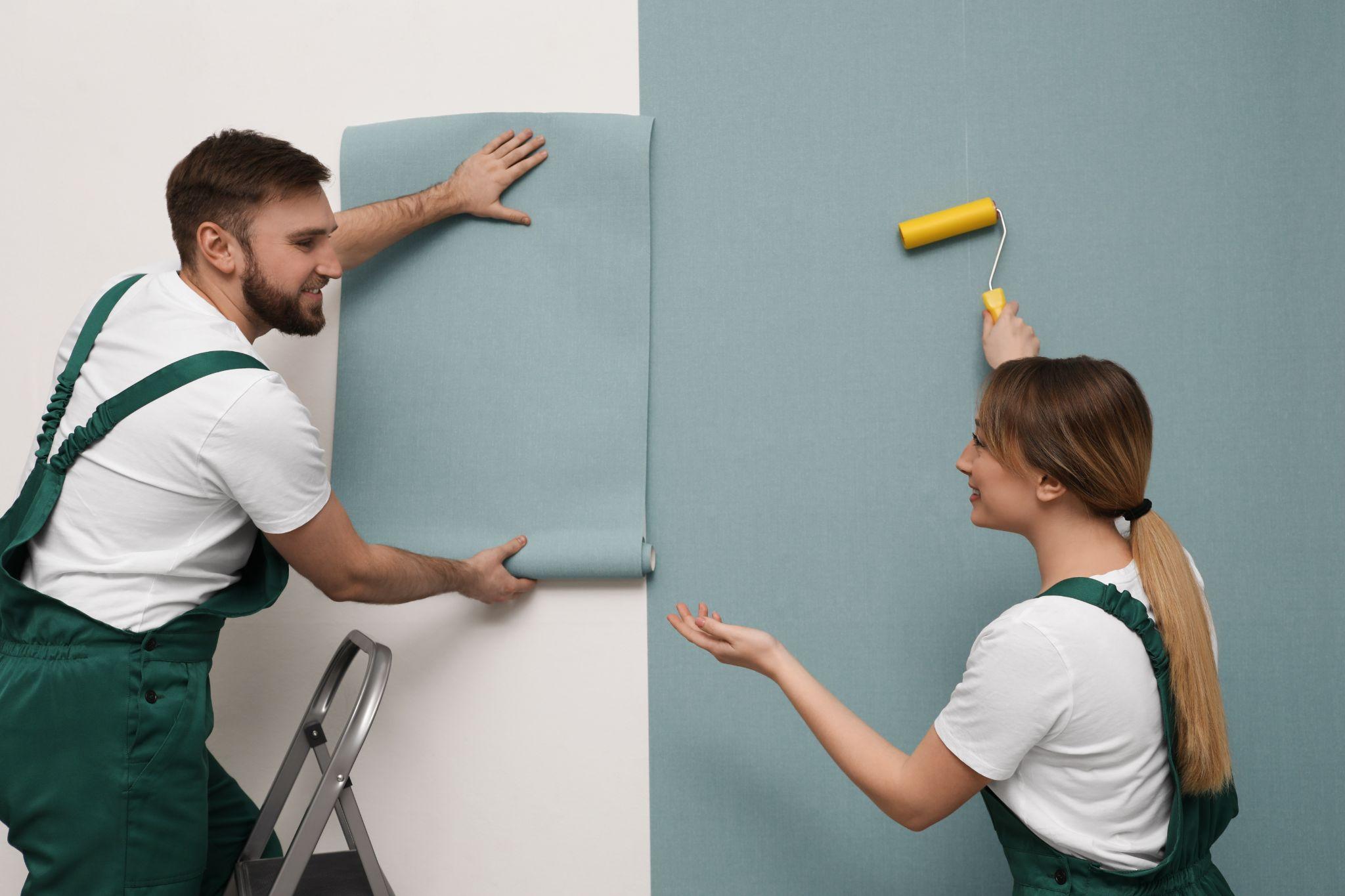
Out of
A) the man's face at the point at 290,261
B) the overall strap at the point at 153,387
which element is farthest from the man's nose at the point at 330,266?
the overall strap at the point at 153,387

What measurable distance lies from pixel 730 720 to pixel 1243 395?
0.98 m

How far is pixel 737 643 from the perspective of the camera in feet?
3.80

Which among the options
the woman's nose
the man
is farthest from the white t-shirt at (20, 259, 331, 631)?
the woman's nose

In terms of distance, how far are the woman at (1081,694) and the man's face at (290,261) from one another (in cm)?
88

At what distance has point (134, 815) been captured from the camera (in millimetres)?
1199

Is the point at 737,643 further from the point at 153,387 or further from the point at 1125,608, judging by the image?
the point at 153,387

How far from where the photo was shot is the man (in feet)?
3.90

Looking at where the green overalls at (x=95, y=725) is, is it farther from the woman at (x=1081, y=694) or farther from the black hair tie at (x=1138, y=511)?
the black hair tie at (x=1138, y=511)

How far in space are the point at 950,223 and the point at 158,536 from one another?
125 cm

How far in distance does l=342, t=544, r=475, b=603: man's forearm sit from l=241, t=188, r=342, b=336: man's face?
1.14 feet

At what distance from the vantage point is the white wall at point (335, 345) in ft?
5.21

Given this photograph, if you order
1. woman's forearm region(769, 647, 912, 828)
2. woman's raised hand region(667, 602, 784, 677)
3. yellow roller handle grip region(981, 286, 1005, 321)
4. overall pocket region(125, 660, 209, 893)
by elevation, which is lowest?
overall pocket region(125, 660, 209, 893)

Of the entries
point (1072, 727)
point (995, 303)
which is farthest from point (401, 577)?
point (995, 303)

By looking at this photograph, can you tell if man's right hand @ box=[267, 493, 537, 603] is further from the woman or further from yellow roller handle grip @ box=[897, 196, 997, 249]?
yellow roller handle grip @ box=[897, 196, 997, 249]
